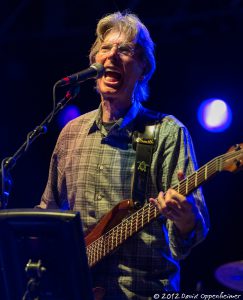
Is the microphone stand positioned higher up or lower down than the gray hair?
lower down

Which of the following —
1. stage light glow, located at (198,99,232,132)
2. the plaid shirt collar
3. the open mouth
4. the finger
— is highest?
the open mouth

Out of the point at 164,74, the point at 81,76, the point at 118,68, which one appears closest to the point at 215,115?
the point at 164,74

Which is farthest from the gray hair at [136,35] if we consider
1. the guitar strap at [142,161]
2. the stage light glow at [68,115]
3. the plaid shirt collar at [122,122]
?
the stage light glow at [68,115]

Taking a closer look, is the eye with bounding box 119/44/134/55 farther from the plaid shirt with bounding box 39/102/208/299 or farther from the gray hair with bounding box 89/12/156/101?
the plaid shirt with bounding box 39/102/208/299

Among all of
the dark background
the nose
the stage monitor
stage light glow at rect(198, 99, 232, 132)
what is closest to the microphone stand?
the stage monitor

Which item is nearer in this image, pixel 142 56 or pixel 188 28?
pixel 142 56

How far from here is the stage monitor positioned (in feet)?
6.72

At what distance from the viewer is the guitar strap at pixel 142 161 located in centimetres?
297

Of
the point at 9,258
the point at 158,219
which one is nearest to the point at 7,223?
the point at 9,258

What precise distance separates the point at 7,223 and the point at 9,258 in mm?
148

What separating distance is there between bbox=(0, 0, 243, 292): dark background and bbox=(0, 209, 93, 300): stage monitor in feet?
11.5

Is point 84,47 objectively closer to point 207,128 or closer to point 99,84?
point 207,128

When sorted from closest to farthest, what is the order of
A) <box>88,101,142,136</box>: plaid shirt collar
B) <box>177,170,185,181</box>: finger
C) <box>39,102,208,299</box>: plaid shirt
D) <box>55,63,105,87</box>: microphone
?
<box>177,170,185,181</box>: finger → <box>55,63,105,87</box>: microphone → <box>39,102,208,299</box>: plaid shirt → <box>88,101,142,136</box>: plaid shirt collar

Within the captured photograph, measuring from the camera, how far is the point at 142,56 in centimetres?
346
